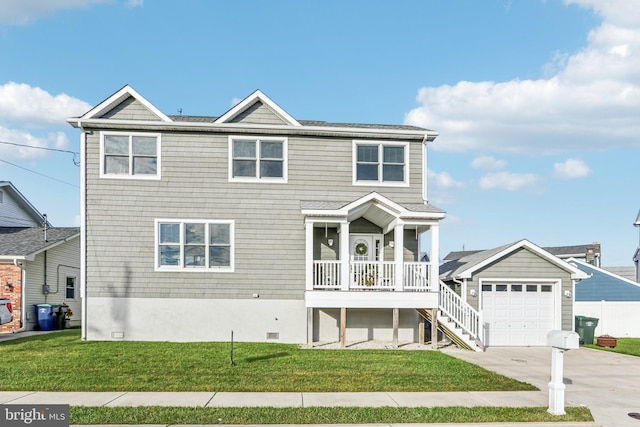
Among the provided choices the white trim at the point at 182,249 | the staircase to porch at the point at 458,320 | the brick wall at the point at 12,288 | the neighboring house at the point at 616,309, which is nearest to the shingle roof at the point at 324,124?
the white trim at the point at 182,249

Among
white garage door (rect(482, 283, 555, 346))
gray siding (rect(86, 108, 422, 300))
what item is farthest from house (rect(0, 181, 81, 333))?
white garage door (rect(482, 283, 555, 346))

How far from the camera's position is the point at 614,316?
21.2 m

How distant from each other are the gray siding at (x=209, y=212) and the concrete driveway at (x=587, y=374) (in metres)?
5.76

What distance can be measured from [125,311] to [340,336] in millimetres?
6652

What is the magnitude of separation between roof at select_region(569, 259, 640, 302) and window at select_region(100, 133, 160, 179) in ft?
61.3

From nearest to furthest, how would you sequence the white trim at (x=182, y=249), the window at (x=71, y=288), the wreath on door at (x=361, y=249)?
the white trim at (x=182, y=249)
the wreath on door at (x=361, y=249)
the window at (x=71, y=288)

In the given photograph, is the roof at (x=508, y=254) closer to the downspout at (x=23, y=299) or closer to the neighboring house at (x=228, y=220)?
the neighboring house at (x=228, y=220)

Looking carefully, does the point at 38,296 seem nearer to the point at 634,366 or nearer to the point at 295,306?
the point at 295,306

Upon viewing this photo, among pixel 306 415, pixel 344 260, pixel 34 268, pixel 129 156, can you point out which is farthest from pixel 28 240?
pixel 306 415

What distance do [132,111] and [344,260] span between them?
8.16 metres

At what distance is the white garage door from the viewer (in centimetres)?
1633

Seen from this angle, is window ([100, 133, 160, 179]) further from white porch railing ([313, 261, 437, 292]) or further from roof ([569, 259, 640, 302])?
roof ([569, 259, 640, 302])

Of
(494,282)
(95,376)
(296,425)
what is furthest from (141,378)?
(494,282)

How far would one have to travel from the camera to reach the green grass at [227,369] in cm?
920
